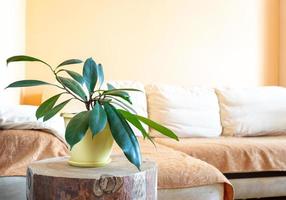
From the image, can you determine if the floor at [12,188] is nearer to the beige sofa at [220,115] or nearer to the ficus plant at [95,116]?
the ficus plant at [95,116]

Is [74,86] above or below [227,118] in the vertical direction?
above

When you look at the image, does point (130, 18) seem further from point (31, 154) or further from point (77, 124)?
point (77, 124)

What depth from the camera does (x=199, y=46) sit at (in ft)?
11.5

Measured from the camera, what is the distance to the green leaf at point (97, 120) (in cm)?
116

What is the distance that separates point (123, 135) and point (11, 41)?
1.60 meters

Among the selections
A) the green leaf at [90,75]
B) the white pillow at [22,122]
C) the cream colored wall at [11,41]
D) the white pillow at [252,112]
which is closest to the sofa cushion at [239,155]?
the white pillow at [252,112]

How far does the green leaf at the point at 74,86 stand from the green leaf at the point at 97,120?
9 centimetres

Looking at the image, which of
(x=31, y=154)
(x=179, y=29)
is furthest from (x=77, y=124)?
(x=179, y=29)

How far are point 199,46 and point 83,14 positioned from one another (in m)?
1.03

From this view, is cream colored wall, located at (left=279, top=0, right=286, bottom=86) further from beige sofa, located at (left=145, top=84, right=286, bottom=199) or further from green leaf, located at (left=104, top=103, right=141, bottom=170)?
Result: green leaf, located at (left=104, top=103, right=141, bottom=170)

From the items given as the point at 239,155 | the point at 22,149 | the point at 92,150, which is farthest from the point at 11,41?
the point at 239,155

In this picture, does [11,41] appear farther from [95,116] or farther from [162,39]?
[95,116]

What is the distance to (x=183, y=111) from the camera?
121 inches

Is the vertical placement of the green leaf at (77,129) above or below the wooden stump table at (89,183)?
above
